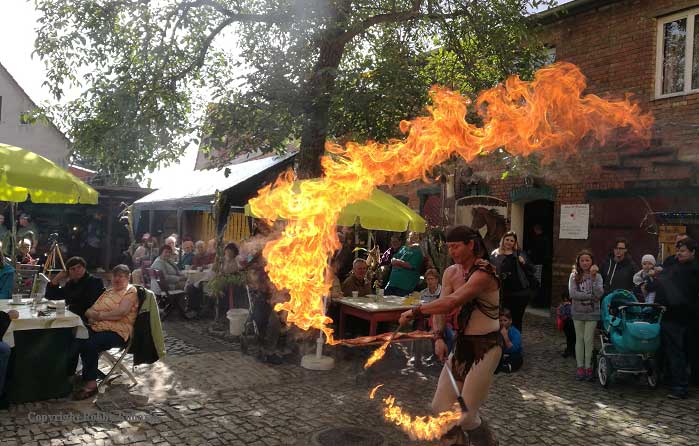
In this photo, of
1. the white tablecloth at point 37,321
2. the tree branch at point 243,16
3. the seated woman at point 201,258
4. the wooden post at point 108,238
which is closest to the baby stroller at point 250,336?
the white tablecloth at point 37,321

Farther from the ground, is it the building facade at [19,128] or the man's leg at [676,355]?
the building facade at [19,128]

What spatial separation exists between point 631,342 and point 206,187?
36.2 feet

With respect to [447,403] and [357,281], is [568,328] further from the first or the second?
[447,403]

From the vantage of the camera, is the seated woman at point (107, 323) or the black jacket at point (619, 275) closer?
the seated woman at point (107, 323)

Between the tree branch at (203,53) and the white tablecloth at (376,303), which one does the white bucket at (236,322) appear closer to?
the white tablecloth at (376,303)

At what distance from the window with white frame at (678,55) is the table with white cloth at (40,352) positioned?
10.9m

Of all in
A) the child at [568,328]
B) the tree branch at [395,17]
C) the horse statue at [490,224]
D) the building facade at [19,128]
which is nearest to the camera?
the child at [568,328]

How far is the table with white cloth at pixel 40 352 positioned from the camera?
5.29 m

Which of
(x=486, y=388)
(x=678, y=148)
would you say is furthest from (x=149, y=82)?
(x=678, y=148)

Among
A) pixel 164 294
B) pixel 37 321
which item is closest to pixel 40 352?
pixel 37 321

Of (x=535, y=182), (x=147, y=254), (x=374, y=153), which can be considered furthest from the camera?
(x=147, y=254)

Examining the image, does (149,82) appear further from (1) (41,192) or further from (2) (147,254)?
(2) (147,254)

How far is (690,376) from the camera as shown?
713 cm

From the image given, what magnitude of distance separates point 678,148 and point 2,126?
2770cm
